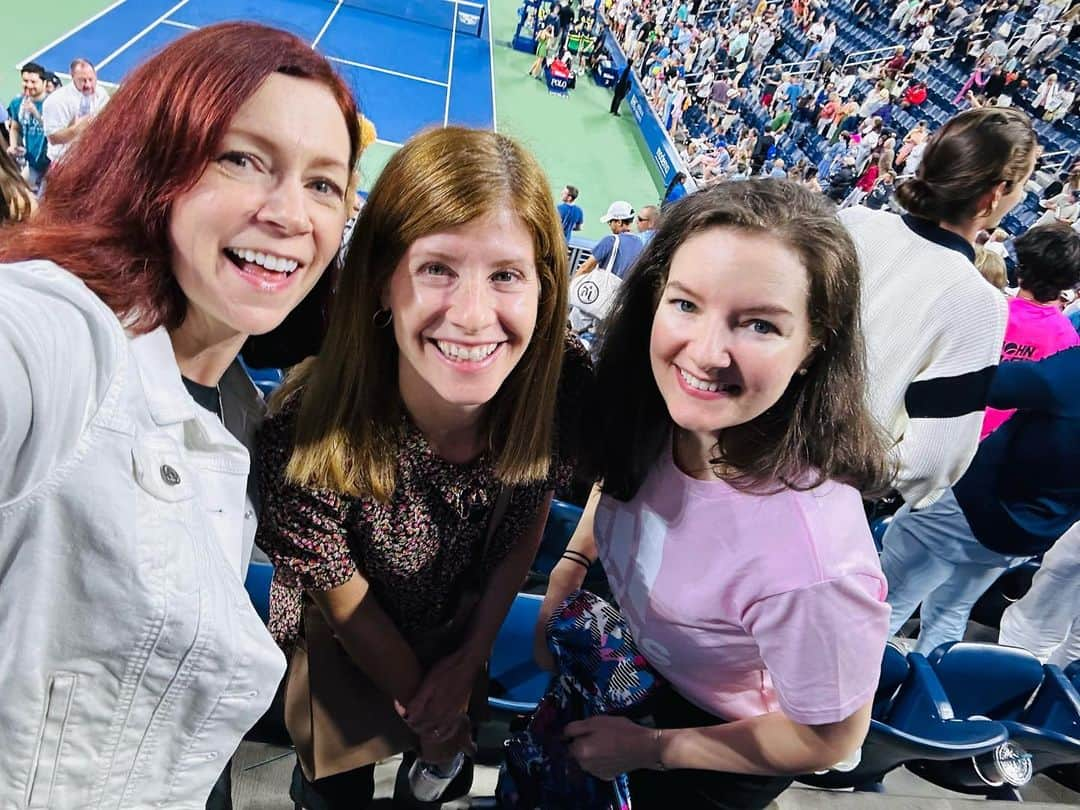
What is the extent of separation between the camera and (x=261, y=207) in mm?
1023

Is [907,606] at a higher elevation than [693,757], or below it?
below

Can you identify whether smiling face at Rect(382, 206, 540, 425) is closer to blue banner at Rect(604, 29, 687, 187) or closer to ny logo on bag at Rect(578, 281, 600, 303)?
ny logo on bag at Rect(578, 281, 600, 303)

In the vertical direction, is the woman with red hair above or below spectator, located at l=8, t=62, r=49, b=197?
above

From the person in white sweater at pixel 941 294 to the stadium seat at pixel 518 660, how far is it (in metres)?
1.23

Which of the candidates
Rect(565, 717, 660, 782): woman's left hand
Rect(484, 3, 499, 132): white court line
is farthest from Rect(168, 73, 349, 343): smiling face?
Rect(484, 3, 499, 132): white court line

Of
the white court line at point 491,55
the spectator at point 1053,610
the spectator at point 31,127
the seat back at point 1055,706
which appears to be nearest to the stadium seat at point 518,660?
the seat back at point 1055,706

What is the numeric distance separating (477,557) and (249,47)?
1.13 m

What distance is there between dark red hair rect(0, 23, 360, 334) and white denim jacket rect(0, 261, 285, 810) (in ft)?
0.27

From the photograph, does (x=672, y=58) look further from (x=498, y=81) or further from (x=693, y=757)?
(x=693, y=757)

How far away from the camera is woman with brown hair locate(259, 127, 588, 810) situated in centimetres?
119

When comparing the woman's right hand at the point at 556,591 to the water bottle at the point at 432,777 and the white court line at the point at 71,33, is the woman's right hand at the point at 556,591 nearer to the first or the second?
the water bottle at the point at 432,777

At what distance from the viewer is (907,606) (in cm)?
304

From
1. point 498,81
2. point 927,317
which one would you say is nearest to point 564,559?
point 927,317

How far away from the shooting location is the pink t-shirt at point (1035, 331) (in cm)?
318
